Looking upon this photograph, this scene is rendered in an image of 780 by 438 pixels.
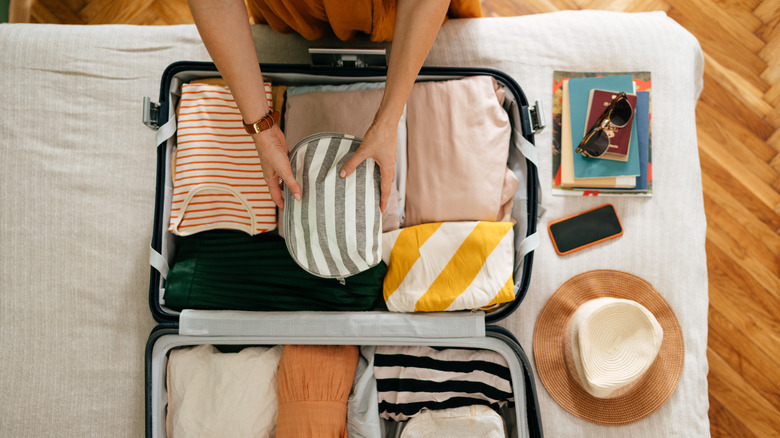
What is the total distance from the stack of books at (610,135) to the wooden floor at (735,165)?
1.50 ft

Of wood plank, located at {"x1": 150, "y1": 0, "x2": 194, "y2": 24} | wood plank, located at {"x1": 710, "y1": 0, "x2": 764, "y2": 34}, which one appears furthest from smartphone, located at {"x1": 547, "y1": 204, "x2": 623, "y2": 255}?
wood plank, located at {"x1": 150, "y1": 0, "x2": 194, "y2": 24}

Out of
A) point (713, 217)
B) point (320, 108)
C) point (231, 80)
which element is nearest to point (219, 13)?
point (231, 80)

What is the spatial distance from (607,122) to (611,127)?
2 centimetres

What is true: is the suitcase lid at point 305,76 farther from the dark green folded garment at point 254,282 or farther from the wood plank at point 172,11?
the wood plank at point 172,11

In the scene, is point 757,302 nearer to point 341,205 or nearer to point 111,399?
point 341,205

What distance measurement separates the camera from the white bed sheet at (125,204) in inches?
42.0

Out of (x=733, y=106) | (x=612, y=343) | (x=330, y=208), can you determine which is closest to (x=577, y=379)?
Result: (x=612, y=343)

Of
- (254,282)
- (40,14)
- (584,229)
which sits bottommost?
(254,282)

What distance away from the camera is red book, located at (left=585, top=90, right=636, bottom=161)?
108 centimetres

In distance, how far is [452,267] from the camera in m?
0.95

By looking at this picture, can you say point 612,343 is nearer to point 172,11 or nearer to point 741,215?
point 741,215

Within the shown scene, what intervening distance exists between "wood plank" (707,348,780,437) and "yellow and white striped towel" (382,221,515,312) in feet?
2.92

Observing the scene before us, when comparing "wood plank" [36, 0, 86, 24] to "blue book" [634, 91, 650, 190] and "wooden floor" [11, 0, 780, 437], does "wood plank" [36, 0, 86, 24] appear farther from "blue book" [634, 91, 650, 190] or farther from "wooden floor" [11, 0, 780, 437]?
"blue book" [634, 91, 650, 190]

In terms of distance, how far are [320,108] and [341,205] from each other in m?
0.27
